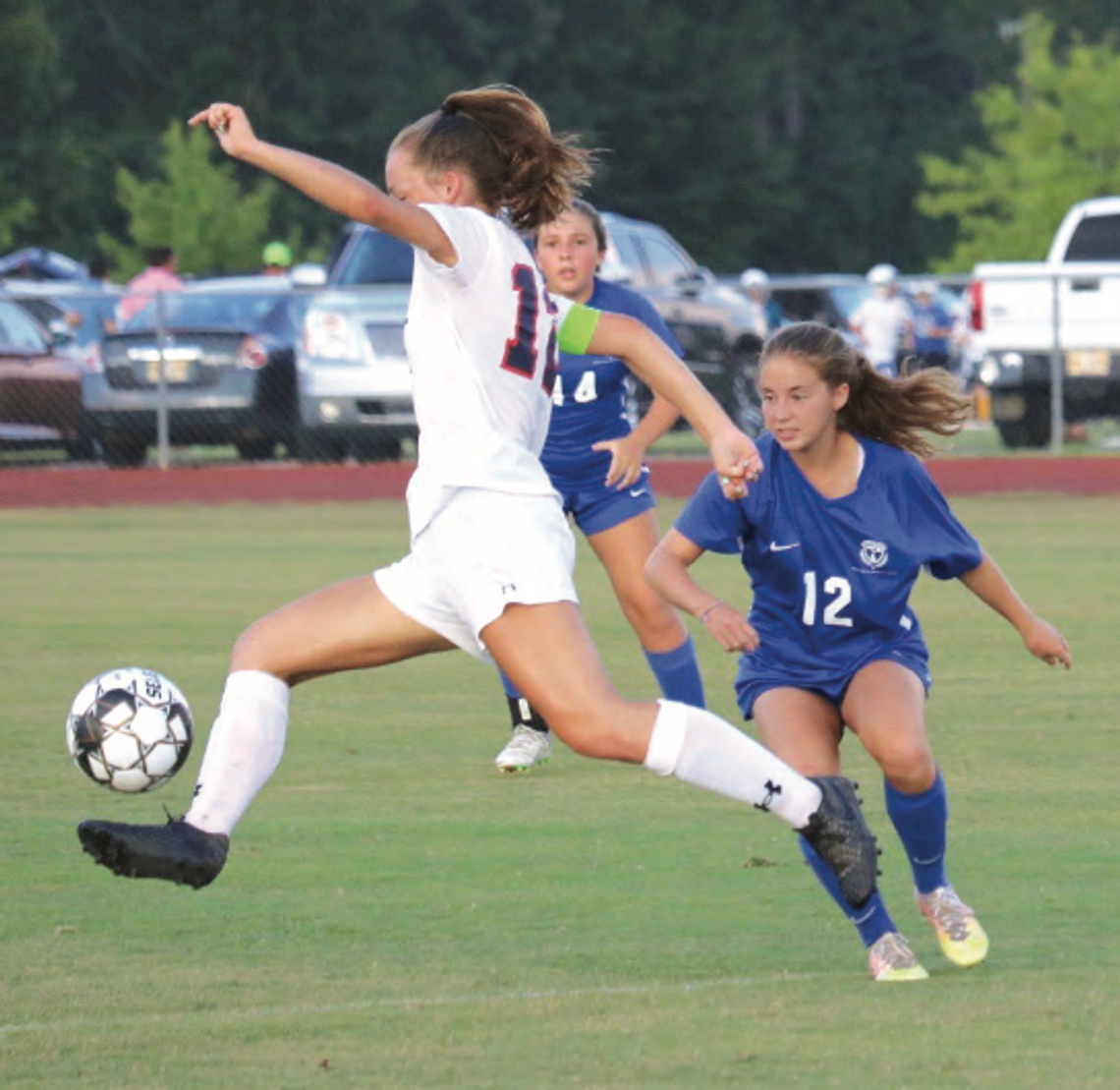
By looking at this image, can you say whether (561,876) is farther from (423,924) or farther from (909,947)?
(909,947)

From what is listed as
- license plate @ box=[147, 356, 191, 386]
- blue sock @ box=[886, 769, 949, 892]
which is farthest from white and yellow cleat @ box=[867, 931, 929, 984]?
license plate @ box=[147, 356, 191, 386]

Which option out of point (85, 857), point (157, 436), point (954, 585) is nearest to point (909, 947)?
point (85, 857)

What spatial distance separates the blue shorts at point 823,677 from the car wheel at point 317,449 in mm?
19290

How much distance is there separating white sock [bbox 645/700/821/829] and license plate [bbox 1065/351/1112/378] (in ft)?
65.9

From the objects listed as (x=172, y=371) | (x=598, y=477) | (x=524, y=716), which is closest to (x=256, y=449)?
(x=172, y=371)

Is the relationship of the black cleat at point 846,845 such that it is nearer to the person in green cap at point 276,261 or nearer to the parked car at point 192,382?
the parked car at point 192,382

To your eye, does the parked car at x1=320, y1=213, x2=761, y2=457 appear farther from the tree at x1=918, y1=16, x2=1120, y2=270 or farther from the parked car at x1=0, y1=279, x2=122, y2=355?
the tree at x1=918, y1=16, x2=1120, y2=270

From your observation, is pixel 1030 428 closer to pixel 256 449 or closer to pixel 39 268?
pixel 256 449

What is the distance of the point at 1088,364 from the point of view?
25.8 metres

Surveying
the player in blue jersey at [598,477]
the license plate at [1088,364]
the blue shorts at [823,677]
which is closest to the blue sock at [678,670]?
the player in blue jersey at [598,477]

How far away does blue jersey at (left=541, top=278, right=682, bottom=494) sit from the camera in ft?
33.1

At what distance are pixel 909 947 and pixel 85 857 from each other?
2500 mm

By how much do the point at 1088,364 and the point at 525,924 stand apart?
19.7 metres

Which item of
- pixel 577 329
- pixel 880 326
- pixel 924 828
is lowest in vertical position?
pixel 880 326
